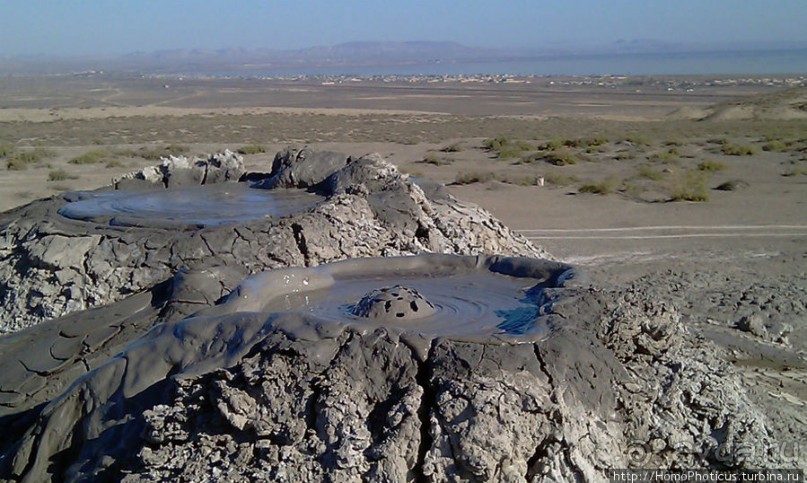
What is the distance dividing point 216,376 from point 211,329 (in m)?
0.45

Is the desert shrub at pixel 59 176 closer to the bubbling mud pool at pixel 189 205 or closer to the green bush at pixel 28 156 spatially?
the green bush at pixel 28 156

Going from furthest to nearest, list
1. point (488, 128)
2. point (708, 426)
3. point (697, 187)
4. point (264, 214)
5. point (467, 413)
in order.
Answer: point (488, 128)
point (697, 187)
point (264, 214)
point (708, 426)
point (467, 413)

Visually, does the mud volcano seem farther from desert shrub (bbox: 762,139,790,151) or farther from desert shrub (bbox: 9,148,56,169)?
desert shrub (bbox: 762,139,790,151)

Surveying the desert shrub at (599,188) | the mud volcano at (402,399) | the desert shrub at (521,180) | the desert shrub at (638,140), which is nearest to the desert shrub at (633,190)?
the desert shrub at (599,188)

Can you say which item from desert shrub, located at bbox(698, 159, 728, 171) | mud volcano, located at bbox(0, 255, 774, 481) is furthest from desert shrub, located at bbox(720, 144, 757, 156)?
mud volcano, located at bbox(0, 255, 774, 481)

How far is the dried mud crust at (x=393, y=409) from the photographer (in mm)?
3369

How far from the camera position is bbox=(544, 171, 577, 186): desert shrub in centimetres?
1893

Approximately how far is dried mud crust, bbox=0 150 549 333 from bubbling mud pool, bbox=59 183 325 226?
0.19 meters

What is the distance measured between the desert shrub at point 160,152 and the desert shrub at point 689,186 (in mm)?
15289

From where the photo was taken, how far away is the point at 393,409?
3455mm

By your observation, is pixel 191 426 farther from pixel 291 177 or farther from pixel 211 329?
pixel 291 177

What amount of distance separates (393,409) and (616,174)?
18.5m

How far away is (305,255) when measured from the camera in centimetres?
621

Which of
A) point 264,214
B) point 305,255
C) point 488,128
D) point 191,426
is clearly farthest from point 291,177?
point 488,128
